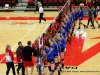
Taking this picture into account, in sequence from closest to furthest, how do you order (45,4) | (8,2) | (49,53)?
1. (49,53)
2. (45,4)
3. (8,2)

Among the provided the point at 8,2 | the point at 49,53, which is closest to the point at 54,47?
the point at 49,53

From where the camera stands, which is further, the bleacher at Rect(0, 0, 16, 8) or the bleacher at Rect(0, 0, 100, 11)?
the bleacher at Rect(0, 0, 16, 8)

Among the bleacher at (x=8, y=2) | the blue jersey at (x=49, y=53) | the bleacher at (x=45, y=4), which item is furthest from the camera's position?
the bleacher at (x=8, y=2)

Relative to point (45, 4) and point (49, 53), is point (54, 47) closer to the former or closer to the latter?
point (49, 53)

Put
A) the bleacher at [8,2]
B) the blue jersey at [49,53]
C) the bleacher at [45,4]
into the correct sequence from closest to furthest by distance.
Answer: the blue jersey at [49,53] < the bleacher at [45,4] < the bleacher at [8,2]

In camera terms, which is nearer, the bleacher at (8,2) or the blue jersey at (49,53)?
the blue jersey at (49,53)

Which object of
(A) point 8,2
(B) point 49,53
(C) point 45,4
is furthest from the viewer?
(A) point 8,2

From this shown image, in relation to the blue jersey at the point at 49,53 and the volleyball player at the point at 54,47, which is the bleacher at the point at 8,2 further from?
the blue jersey at the point at 49,53

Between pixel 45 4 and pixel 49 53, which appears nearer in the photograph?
pixel 49 53

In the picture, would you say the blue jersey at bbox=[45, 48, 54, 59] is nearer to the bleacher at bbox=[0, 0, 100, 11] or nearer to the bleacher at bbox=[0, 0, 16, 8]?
the bleacher at bbox=[0, 0, 100, 11]

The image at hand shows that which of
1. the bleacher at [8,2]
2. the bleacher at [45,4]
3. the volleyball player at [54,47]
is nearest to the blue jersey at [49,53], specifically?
the volleyball player at [54,47]

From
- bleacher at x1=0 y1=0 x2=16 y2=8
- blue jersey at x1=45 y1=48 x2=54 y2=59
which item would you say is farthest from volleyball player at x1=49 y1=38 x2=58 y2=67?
bleacher at x1=0 y1=0 x2=16 y2=8

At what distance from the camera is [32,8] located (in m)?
28.0

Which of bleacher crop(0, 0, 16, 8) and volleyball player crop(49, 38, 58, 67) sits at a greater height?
bleacher crop(0, 0, 16, 8)
